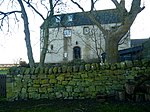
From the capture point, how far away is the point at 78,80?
32.0 feet

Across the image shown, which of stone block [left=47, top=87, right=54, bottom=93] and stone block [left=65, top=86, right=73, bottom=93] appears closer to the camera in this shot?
stone block [left=65, top=86, right=73, bottom=93]

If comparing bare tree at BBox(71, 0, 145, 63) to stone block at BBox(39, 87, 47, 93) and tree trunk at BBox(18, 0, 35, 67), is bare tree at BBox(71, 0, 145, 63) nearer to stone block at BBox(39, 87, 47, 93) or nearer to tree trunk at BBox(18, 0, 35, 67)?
stone block at BBox(39, 87, 47, 93)

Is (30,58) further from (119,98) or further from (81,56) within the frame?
(81,56)

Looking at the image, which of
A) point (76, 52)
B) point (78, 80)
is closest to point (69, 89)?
point (78, 80)

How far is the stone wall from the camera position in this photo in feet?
31.6

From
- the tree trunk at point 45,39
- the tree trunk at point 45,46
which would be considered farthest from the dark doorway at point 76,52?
the tree trunk at point 45,46

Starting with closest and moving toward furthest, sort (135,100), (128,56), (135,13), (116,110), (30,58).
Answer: (116,110) < (135,100) < (135,13) < (30,58) < (128,56)

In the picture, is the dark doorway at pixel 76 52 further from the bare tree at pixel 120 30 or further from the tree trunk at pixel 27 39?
the bare tree at pixel 120 30

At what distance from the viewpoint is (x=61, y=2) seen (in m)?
14.3

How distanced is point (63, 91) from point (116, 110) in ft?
11.0

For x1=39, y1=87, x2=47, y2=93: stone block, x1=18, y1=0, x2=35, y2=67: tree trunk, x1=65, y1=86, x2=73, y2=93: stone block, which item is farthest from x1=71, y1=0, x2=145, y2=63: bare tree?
x1=18, y1=0, x2=35, y2=67: tree trunk

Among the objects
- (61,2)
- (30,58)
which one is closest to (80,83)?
(30,58)

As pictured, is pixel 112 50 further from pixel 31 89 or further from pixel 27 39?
pixel 27 39

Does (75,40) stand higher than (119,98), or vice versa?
(75,40)
